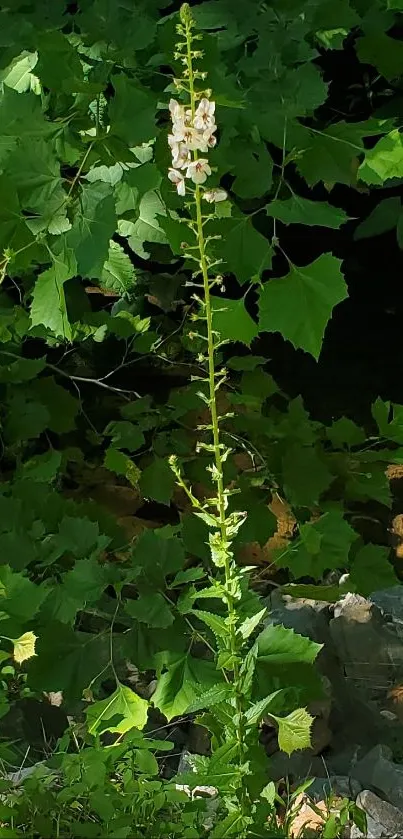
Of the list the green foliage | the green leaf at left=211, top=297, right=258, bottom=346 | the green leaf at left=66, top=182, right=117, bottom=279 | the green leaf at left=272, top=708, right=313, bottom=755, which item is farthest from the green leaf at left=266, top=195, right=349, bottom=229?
the green leaf at left=272, top=708, right=313, bottom=755

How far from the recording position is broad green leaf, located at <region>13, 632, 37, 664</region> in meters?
1.34

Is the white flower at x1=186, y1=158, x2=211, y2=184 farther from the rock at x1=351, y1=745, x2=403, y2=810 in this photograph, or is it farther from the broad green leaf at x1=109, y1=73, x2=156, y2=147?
the rock at x1=351, y1=745, x2=403, y2=810

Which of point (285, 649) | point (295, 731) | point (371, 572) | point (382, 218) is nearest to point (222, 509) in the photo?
point (285, 649)

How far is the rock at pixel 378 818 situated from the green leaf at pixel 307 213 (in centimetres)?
78

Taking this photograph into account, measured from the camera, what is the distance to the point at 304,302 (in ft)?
4.31

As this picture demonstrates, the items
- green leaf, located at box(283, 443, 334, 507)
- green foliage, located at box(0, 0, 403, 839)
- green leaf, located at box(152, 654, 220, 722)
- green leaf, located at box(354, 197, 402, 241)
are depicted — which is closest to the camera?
green foliage, located at box(0, 0, 403, 839)

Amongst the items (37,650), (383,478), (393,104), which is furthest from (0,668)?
(393,104)

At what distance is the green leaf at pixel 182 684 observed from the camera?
126 centimetres

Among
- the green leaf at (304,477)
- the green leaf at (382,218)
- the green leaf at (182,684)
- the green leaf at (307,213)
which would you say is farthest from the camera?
the green leaf at (382,218)

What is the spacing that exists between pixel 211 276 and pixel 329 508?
0.57m

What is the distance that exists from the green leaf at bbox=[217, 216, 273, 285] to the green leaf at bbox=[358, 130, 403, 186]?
19cm

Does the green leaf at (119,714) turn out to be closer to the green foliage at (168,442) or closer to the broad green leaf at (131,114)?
the green foliage at (168,442)

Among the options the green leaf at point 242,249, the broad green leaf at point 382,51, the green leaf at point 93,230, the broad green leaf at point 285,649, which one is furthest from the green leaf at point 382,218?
the broad green leaf at point 285,649

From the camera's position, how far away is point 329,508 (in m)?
1.82
